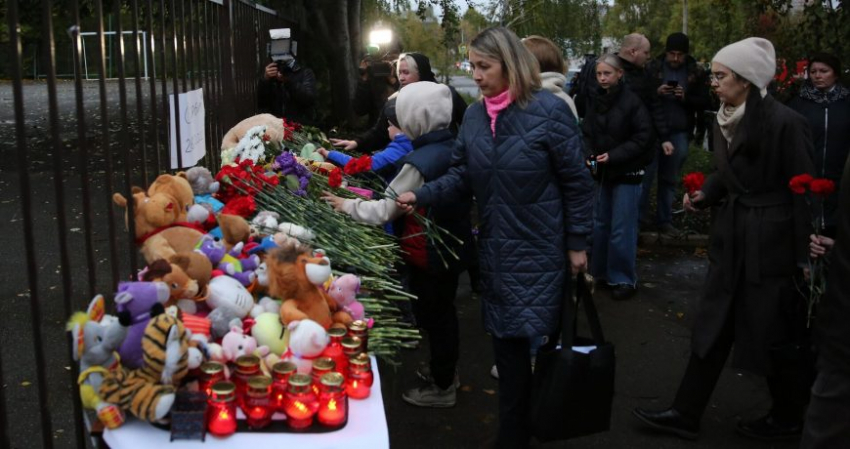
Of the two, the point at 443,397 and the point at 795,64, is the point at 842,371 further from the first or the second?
the point at 795,64

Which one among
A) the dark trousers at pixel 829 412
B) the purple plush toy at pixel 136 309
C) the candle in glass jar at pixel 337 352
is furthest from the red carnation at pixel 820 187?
the purple plush toy at pixel 136 309

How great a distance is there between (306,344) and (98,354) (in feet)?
1.75

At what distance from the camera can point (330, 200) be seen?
12.2 ft

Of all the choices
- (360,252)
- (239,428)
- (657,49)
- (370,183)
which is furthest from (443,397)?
(657,49)

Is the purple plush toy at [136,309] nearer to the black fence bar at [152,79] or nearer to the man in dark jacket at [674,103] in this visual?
the black fence bar at [152,79]

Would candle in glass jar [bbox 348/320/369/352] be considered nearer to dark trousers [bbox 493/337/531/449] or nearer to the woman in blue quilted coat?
the woman in blue quilted coat

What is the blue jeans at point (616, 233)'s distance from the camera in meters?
6.45

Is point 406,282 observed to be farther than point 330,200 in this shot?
Yes

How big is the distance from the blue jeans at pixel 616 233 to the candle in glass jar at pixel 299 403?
15.3 feet

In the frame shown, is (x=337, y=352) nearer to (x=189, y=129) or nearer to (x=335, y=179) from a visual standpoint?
(x=335, y=179)

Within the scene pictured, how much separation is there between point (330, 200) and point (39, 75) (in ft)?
129

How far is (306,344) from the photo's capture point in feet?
7.57

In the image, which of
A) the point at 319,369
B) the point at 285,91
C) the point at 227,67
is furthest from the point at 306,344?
the point at 285,91

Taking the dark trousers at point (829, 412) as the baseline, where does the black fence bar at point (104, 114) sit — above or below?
above
